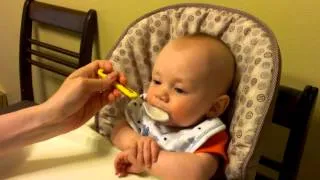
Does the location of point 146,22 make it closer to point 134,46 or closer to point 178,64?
point 134,46

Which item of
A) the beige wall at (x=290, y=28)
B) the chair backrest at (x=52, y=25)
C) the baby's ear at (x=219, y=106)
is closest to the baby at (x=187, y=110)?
the baby's ear at (x=219, y=106)

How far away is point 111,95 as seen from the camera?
820 mm

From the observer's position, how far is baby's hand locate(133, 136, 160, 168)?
72 centimetres

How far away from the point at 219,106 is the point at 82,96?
0.84 ft

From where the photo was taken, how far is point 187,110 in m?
0.76

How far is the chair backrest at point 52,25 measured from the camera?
144 centimetres

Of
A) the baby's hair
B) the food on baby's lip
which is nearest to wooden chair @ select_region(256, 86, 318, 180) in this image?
the baby's hair

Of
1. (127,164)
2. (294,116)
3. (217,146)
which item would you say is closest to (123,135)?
(127,164)

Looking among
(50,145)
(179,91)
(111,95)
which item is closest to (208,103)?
(179,91)

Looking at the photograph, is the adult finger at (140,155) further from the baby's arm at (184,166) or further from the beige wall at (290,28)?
the beige wall at (290,28)

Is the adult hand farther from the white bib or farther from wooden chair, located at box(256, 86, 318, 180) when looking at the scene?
wooden chair, located at box(256, 86, 318, 180)

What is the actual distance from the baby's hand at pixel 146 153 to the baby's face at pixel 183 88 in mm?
72

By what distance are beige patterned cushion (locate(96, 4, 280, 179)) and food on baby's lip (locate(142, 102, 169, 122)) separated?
0.09 m

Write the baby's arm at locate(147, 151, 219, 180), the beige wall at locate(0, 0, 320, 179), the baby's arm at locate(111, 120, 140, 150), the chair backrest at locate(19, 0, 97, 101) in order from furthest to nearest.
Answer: the chair backrest at locate(19, 0, 97, 101)
the beige wall at locate(0, 0, 320, 179)
the baby's arm at locate(111, 120, 140, 150)
the baby's arm at locate(147, 151, 219, 180)
